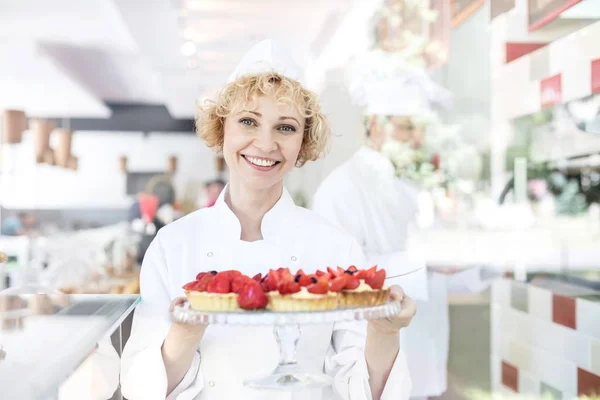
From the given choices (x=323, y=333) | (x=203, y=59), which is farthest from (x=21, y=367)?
(x=203, y=59)

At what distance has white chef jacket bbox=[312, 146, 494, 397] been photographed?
7.70 feet

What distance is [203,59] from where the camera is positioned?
3.67 metres

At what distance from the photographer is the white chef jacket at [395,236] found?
7.70ft

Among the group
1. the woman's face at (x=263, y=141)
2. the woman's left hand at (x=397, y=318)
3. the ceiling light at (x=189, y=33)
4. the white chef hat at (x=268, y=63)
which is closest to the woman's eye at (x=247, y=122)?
the woman's face at (x=263, y=141)

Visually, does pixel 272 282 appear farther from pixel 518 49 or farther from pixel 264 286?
pixel 518 49

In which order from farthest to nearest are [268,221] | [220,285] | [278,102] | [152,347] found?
1. [268,221]
2. [278,102]
3. [152,347]
4. [220,285]

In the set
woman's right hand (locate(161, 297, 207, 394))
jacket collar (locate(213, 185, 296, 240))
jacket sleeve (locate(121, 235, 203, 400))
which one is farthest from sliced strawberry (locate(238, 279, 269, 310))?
jacket collar (locate(213, 185, 296, 240))

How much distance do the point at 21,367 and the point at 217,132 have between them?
2.35ft

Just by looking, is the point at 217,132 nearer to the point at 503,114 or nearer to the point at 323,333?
the point at 323,333

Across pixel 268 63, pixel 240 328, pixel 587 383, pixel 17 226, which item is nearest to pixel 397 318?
pixel 240 328

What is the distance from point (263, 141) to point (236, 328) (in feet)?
1.29

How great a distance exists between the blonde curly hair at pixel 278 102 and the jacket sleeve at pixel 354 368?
0.28 m

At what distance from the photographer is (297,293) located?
1.27 m

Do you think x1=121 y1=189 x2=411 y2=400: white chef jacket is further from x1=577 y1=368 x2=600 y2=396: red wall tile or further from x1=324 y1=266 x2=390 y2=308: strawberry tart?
x1=577 y1=368 x2=600 y2=396: red wall tile
